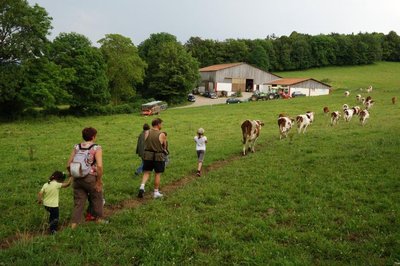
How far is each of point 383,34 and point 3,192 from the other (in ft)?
474

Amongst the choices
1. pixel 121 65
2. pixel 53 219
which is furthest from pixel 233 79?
pixel 53 219

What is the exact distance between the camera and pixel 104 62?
5522 cm

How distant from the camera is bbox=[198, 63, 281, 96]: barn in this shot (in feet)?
272

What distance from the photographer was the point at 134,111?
56406 mm

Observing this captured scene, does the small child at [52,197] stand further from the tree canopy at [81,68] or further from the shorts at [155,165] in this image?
the tree canopy at [81,68]

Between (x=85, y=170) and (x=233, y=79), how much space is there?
7890 cm

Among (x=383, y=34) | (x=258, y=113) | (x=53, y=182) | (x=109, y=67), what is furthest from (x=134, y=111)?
(x=383, y=34)

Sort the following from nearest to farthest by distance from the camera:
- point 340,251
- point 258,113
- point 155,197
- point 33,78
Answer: point 340,251
point 155,197
point 258,113
point 33,78

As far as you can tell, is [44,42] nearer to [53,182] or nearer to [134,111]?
[134,111]

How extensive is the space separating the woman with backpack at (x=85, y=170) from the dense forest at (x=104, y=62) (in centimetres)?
3873

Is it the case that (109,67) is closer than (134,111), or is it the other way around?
(134,111)

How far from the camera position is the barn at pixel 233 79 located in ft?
272

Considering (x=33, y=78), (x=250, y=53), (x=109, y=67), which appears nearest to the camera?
(x=33, y=78)

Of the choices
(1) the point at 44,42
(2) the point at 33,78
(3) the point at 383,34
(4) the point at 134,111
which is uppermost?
(3) the point at 383,34
